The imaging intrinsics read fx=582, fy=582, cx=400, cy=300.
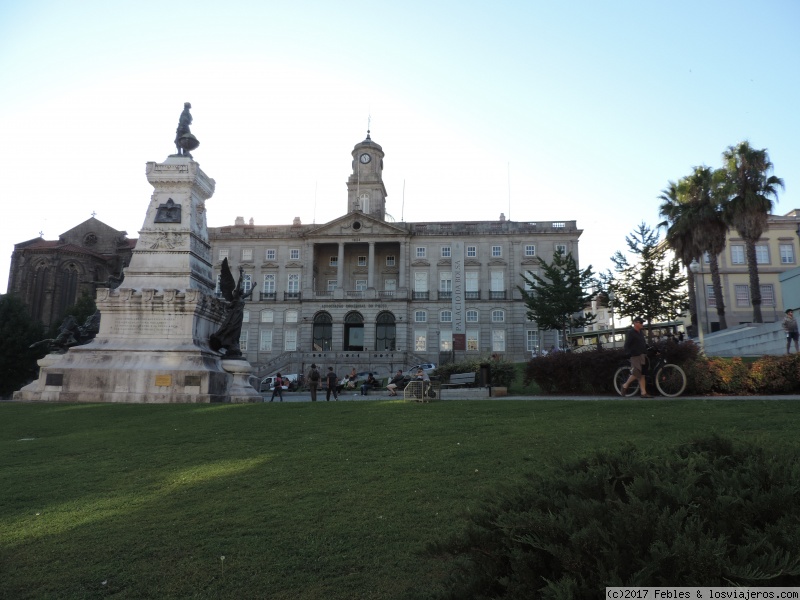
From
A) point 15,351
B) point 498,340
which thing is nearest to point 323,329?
point 498,340

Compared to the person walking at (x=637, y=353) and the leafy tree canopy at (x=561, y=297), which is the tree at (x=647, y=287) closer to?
the leafy tree canopy at (x=561, y=297)

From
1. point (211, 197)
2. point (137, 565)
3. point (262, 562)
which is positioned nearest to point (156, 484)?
point (137, 565)

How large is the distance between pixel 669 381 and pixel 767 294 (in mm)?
49726

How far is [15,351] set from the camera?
40.2 meters

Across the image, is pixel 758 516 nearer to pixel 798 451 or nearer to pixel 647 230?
pixel 798 451

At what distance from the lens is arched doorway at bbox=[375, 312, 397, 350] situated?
57.7 meters

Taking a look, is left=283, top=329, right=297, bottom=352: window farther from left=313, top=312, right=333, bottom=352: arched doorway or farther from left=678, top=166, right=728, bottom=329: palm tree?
left=678, top=166, right=728, bottom=329: palm tree

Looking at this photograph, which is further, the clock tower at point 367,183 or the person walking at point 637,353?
the clock tower at point 367,183

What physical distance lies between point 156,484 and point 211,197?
1719 cm

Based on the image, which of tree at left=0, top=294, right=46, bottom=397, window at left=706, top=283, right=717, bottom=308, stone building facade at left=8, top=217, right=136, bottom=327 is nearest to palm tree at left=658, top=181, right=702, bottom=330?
window at left=706, top=283, right=717, bottom=308

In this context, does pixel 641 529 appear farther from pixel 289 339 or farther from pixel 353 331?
pixel 289 339

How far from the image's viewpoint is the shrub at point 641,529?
83.4 inches

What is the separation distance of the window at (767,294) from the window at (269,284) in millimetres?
47301

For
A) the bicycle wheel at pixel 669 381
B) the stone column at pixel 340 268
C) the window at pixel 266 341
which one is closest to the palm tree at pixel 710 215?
the bicycle wheel at pixel 669 381
